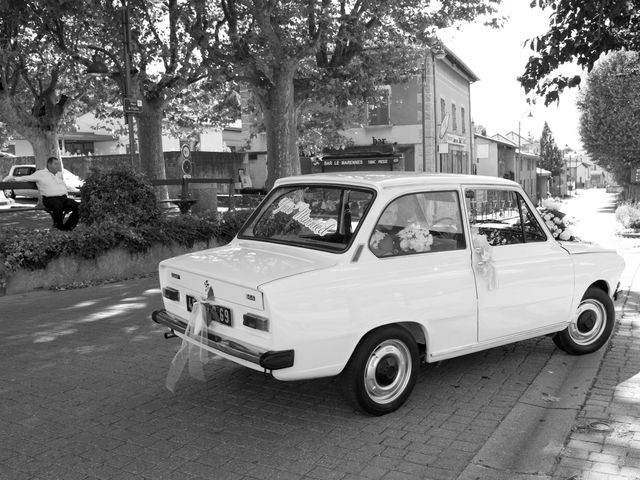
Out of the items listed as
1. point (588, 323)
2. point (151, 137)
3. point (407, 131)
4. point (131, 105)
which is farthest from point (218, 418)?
point (407, 131)

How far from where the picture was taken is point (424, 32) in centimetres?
1648

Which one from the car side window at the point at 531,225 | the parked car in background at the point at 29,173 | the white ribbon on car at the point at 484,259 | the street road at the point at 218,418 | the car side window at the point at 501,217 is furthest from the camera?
the parked car in background at the point at 29,173

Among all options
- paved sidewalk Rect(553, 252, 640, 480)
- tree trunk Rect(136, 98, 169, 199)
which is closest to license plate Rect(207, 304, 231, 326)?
paved sidewalk Rect(553, 252, 640, 480)

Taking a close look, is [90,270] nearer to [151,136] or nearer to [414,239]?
[414,239]

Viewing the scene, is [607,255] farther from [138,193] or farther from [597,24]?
[138,193]

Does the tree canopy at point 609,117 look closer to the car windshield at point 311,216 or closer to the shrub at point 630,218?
the shrub at point 630,218

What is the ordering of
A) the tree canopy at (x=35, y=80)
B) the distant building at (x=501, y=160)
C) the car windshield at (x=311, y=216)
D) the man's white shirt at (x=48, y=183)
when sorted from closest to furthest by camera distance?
the car windshield at (x=311, y=216) → the man's white shirt at (x=48, y=183) → the tree canopy at (x=35, y=80) → the distant building at (x=501, y=160)

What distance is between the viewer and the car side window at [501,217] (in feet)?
16.1

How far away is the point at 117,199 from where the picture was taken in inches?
410

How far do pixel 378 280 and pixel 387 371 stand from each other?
2.21 feet

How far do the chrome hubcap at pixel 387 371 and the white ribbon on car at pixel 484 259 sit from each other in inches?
36.7

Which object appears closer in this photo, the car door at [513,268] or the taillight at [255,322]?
the taillight at [255,322]

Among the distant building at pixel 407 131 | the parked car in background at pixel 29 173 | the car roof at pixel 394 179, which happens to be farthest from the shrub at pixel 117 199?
the distant building at pixel 407 131

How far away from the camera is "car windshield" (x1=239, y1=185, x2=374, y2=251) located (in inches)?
178
